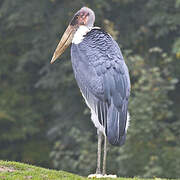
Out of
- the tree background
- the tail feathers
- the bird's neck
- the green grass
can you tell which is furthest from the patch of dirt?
the tree background

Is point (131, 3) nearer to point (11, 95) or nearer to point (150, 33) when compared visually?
point (150, 33)

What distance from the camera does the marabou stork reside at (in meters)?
6.54

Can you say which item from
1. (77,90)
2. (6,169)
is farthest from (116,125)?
(77,90)

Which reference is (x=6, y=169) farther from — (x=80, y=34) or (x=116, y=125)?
(x=80, y=34)

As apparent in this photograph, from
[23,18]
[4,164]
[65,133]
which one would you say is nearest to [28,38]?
[23,18]

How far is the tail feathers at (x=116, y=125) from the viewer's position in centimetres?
646

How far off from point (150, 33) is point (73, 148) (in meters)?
3.20

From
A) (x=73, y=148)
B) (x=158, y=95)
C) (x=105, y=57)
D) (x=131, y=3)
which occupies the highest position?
(x=105, y=57)

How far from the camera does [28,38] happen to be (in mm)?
14461

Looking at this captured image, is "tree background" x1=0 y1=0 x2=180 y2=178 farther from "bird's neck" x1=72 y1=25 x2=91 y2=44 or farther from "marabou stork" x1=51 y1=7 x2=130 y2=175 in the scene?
"marabou stork" x1=51 y1=7 x2=130 y2=175

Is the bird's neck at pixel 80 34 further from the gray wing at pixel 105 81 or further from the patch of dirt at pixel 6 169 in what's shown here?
the patch of dirt at pixel 6 169

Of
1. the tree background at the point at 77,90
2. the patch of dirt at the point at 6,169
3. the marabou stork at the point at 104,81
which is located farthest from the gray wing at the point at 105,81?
the tree background at the point at 77,90

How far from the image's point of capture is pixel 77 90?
14.1 metres

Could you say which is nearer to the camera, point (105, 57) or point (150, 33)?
point (105, 57)
